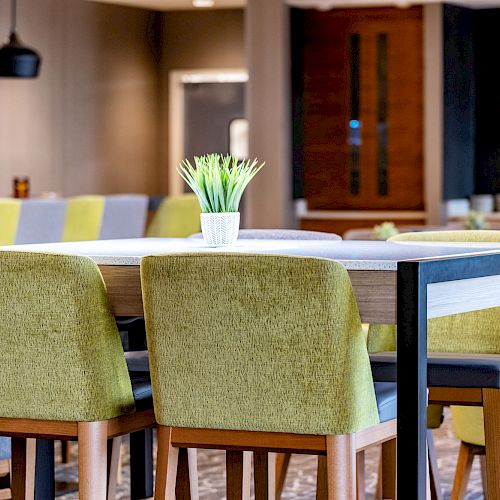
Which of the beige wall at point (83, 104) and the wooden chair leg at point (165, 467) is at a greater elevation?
the beige wall at point (83, 104)

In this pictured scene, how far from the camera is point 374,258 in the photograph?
2822mm

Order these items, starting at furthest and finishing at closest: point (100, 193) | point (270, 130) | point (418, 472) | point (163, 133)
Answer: point (163, 133) → point (100, 193) → point (270, 130) → point (418, 472)

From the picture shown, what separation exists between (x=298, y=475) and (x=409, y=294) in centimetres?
232

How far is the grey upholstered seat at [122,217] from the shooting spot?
7.34m

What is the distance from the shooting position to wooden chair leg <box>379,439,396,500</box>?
3.50 metres

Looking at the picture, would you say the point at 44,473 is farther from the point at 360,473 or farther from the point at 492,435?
the point at 492,435

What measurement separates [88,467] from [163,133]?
34.4ft

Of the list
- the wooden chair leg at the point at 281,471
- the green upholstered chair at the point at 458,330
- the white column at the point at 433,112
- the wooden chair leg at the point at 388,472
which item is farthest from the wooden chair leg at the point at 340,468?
the white column at the point at 433,112

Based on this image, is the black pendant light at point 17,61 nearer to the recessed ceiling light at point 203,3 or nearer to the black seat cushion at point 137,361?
the recessed ceiling light at point 203,3

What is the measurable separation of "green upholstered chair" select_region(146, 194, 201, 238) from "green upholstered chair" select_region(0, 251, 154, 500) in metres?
4.88

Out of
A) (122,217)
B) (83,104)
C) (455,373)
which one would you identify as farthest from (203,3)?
(455,373)

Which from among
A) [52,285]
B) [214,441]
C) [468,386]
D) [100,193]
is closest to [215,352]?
[214,441]

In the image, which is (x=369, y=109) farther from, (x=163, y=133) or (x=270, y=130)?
(x=163, y=133)

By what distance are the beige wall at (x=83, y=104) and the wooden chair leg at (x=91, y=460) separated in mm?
8524
